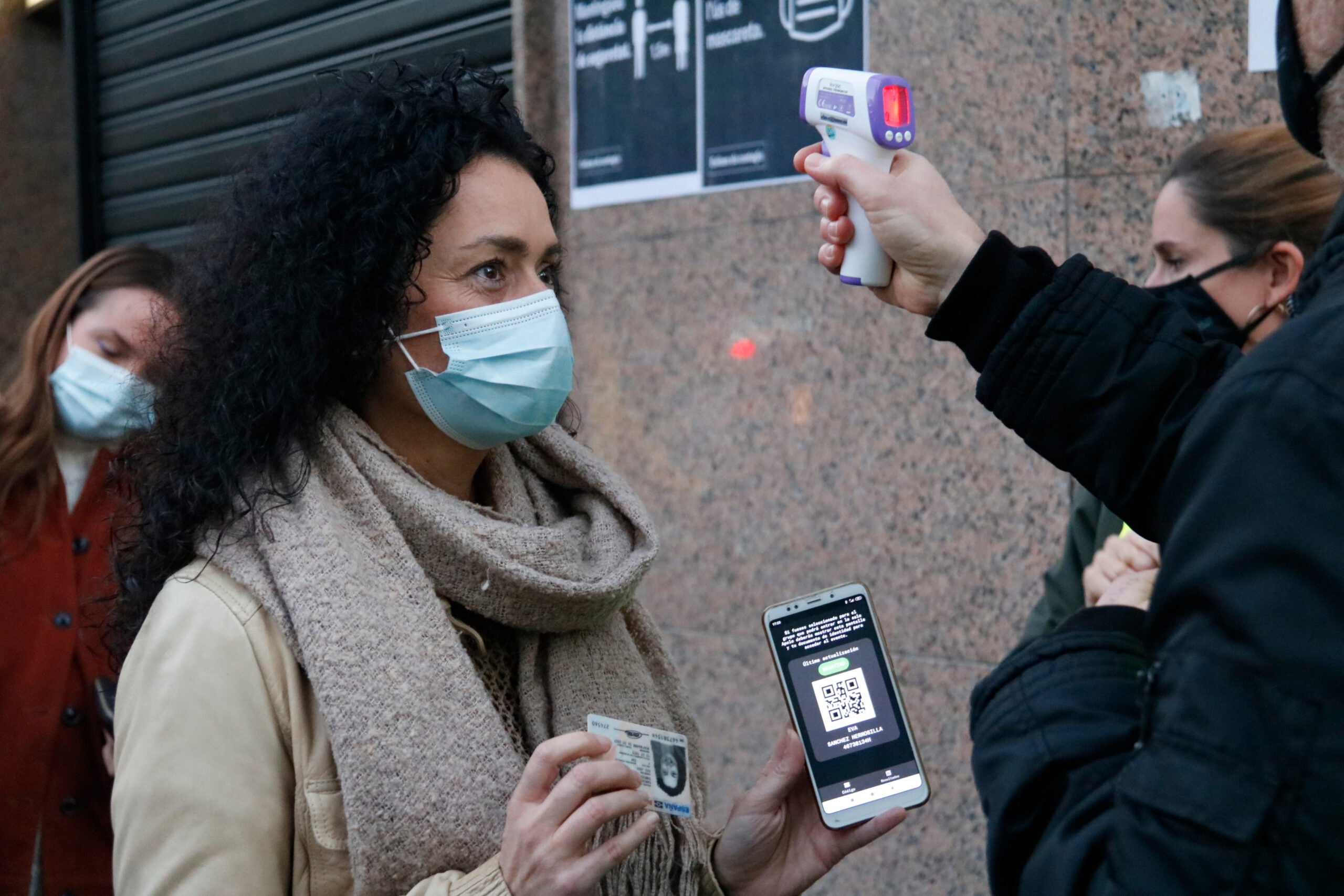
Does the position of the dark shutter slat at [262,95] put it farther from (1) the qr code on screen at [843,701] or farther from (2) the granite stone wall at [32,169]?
(1) the qr code on screen at [843,701]

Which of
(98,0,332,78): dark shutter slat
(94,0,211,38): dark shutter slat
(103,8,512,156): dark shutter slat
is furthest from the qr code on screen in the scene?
(94,0,211,38): dark shutter slat

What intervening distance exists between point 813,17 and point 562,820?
108 inches

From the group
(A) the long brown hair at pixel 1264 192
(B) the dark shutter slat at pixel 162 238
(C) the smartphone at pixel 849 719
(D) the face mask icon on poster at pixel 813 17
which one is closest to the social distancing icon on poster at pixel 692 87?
(D) the face mask icon on poster at pixel 813 17

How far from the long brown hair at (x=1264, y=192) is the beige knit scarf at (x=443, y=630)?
1316mm

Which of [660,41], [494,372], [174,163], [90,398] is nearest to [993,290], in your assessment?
[494,372]

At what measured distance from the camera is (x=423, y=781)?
5.57 feet

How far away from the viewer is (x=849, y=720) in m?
1.85

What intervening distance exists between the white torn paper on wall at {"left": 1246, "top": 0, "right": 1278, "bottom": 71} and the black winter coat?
6.66 feet

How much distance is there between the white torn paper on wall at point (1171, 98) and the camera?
298 centimetres

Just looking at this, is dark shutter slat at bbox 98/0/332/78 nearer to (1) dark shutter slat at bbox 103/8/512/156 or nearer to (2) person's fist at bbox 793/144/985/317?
(1) dark shutter slat at bbox 103/8/512/156

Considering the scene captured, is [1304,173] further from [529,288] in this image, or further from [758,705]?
[758,705]

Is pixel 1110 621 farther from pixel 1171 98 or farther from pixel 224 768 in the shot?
pixel 1171 98

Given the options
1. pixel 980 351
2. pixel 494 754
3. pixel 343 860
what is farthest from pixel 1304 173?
pixel 343 860

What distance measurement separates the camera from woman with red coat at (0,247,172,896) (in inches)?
115
